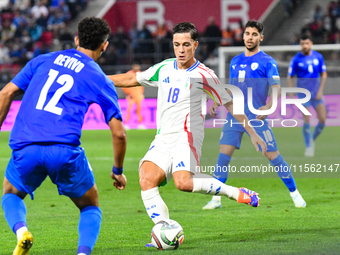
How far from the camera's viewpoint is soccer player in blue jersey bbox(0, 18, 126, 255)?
3.54 m

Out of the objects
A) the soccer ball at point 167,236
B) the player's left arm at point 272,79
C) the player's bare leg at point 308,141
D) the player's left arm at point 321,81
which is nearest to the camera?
the soccer ball at point 167,236

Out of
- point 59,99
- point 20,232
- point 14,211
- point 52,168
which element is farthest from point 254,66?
point 20,232

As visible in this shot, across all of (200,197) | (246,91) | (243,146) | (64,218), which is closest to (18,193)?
(64,218)

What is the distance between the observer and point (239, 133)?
20.6 ft

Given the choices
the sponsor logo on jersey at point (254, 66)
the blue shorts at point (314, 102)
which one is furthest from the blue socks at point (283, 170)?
the blue shorts at point (314, 102)

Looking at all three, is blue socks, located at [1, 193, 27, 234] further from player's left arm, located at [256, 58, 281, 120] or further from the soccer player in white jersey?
player's left arm, located at [256, 58, 281, 120]

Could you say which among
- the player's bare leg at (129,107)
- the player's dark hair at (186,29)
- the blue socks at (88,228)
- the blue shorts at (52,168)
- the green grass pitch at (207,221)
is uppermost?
the player's dark hair at (186,29)

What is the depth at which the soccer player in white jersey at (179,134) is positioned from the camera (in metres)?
4.59

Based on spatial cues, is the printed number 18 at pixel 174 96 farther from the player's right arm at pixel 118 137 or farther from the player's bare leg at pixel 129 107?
the player's bare leg at pixel 129 107

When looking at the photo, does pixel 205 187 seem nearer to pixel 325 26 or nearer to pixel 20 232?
pixel 20 232

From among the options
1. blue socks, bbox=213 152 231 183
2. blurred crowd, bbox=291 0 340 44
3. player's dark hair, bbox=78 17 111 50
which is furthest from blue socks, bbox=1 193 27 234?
blurred crowd, bbox=291 0 340 44

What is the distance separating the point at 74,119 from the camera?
362 cm

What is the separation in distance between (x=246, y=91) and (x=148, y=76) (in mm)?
1843

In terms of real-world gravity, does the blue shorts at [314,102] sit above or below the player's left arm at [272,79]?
below
